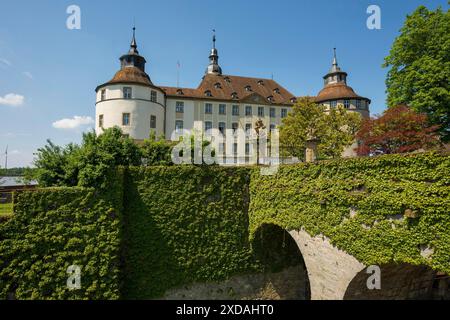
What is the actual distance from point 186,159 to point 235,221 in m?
4.03

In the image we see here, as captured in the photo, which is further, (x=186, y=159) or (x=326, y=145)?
(x=326, y=145)

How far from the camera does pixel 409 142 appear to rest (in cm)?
1425

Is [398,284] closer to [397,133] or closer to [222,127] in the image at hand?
[397,133]

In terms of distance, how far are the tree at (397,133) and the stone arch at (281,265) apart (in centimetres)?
776

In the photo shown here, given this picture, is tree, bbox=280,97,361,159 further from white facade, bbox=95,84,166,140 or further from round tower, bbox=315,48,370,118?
white facade, bbox=95,84,166,140

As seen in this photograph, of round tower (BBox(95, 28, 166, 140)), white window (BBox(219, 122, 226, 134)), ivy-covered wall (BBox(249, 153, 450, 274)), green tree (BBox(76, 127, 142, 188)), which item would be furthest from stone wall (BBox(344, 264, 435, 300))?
white window (BBox(219, 122, 226, 134))

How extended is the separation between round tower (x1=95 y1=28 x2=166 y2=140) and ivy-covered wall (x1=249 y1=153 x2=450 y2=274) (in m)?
23.3

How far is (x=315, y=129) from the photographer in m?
22.4

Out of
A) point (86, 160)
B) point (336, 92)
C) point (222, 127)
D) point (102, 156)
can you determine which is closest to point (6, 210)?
point (86, 160)

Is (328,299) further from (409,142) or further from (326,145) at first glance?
(326,145)
